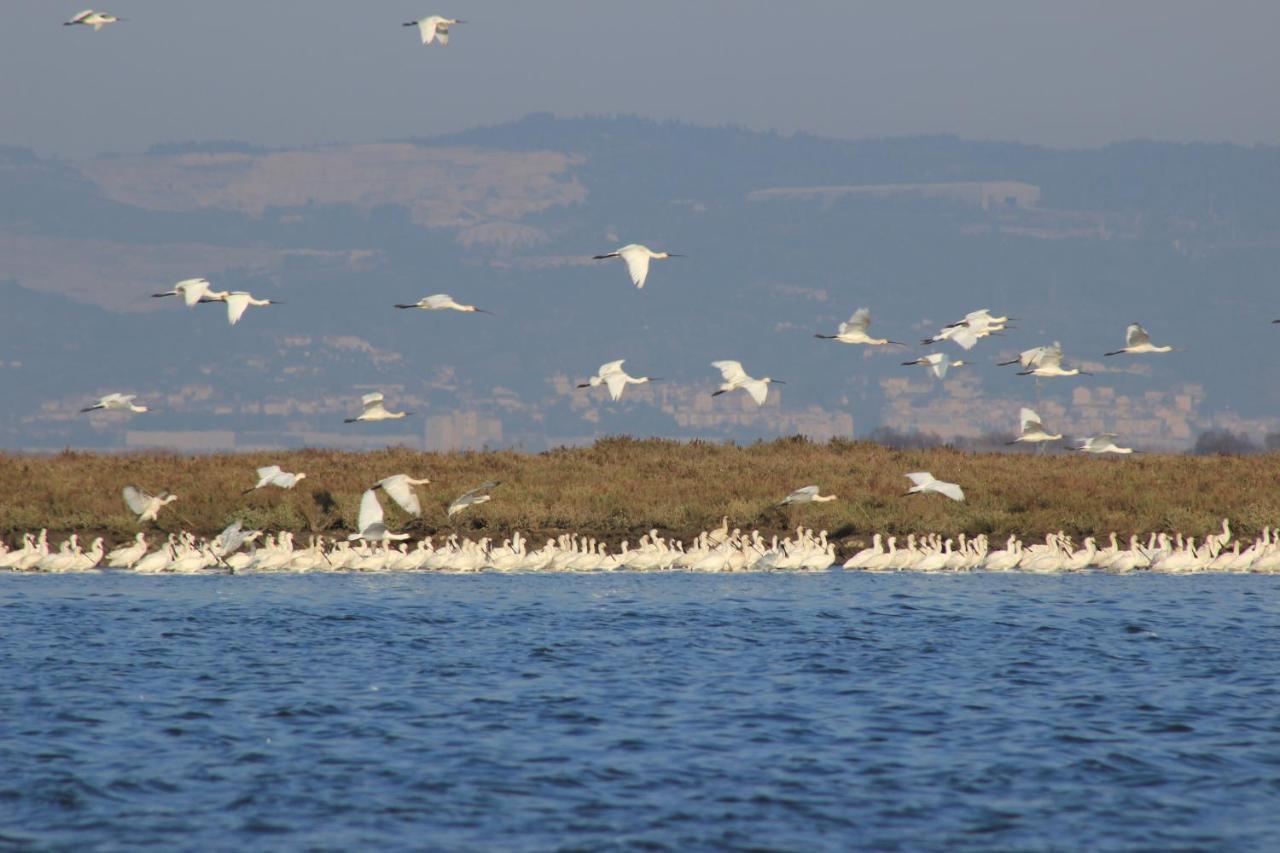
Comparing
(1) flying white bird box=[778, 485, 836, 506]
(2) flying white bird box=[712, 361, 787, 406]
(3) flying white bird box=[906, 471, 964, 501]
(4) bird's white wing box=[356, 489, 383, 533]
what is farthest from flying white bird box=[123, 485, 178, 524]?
(3) flying white bird box=[906, 471, 964, 501]

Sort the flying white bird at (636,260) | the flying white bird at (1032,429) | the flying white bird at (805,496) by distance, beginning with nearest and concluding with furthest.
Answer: the flying white bird at (636,260)
the flying white bird at (805,496)
the flying white bird at (1032,429)

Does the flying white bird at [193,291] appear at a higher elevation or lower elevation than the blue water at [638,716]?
higher

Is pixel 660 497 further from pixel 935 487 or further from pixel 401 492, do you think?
pixel 401 492

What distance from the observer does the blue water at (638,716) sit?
546 inches

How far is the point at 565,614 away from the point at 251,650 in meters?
4.91

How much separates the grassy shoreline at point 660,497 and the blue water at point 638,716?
4.37 m

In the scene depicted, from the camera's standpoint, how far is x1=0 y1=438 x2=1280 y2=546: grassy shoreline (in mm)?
32094

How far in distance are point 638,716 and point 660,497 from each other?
51.7 feet

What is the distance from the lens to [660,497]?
110ft

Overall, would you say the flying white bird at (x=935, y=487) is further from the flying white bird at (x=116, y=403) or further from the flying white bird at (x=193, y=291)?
the flying white bird at (x=116, y=403)

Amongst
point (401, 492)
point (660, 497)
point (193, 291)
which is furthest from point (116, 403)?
point (660, 497)

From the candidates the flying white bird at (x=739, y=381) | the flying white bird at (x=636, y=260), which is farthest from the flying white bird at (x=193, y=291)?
the flying white bird at (x=739, y=381)

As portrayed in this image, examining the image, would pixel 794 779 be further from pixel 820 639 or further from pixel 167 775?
pixel 820 639

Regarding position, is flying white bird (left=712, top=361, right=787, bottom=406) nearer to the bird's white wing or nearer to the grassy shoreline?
the bird's white wing
